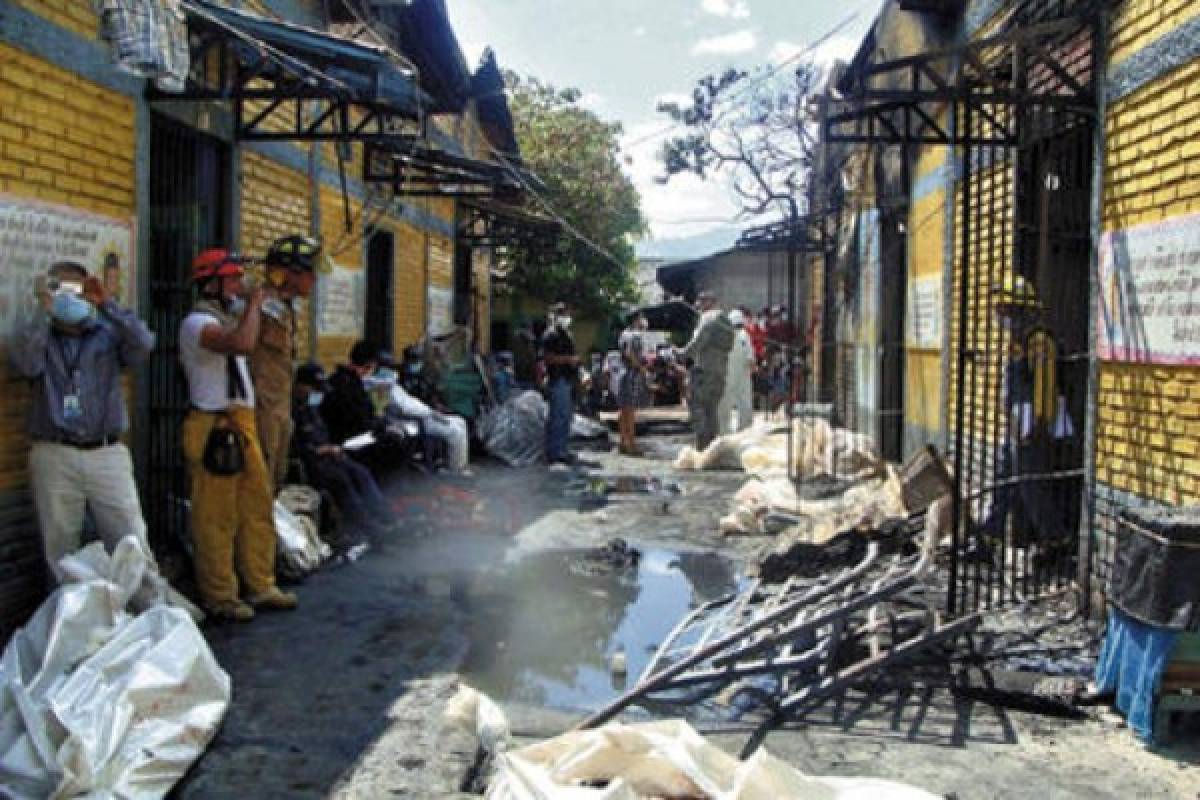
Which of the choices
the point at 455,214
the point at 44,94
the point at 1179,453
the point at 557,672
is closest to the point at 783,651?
the point at 557,672

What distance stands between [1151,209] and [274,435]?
5.34 metres

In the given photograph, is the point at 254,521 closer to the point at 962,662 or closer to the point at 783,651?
the point at 783,651

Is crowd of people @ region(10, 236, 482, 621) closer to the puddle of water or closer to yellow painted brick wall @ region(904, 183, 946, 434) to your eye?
the puddle of water

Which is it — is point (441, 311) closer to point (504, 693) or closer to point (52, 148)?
point (52, 148)

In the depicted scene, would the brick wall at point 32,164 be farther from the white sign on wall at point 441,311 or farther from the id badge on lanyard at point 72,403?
the white sign on wall at point 441,311

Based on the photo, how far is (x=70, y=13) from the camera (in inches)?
219

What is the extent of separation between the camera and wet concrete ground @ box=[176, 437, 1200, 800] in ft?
13.2

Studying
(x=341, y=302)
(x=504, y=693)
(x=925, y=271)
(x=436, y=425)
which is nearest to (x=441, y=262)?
(x=341, y=302)

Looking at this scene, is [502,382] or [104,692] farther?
[502,382]

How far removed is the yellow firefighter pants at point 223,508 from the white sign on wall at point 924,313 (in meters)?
6.12

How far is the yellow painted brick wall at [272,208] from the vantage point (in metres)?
8.27

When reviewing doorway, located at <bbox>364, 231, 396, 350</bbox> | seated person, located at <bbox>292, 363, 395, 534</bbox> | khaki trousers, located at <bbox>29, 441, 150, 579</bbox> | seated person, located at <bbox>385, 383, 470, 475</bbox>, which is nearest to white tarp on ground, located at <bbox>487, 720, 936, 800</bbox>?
khaki trousers, located at <bbox>29, 441, 150, 579</bbox>

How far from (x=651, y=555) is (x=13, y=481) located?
4.63m

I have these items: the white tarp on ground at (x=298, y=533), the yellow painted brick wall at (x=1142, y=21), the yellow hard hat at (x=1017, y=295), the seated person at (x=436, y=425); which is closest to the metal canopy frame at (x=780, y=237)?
the seated person at (x=436, y=425)
